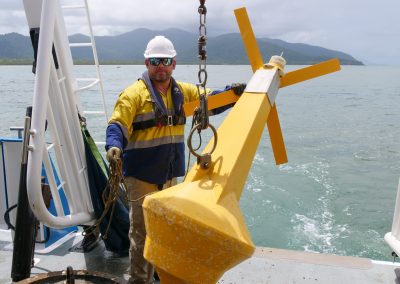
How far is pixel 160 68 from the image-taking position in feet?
8.65

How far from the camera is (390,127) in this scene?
1686cm

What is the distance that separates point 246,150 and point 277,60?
4.92 ft

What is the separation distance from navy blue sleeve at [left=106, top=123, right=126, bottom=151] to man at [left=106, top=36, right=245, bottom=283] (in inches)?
4.1

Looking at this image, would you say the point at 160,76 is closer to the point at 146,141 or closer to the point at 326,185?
the point at 146,141

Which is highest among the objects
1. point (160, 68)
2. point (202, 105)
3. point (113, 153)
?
point (160, 68)

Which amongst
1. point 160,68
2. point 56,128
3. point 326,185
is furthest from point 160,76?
point 326,185

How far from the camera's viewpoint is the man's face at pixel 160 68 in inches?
103

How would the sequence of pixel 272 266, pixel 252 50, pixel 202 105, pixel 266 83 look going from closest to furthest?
pixel 202 105
pixel 266 83
pixel 252 50
pixel 272 266

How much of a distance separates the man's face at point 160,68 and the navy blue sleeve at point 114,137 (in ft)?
1.43

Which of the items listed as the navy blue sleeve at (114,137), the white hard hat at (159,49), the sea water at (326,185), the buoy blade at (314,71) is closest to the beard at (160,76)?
the white hard hat at (159,49)

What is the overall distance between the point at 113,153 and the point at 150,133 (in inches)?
17.7

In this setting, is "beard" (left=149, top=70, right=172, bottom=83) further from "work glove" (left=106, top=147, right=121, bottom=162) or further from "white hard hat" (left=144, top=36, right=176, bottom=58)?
"work glove" (left=106, top=147, right=121, bottom=162)

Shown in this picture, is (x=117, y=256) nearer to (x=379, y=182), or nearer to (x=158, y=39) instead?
(x=158, y=39)

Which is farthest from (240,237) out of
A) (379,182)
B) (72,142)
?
(379,182)
